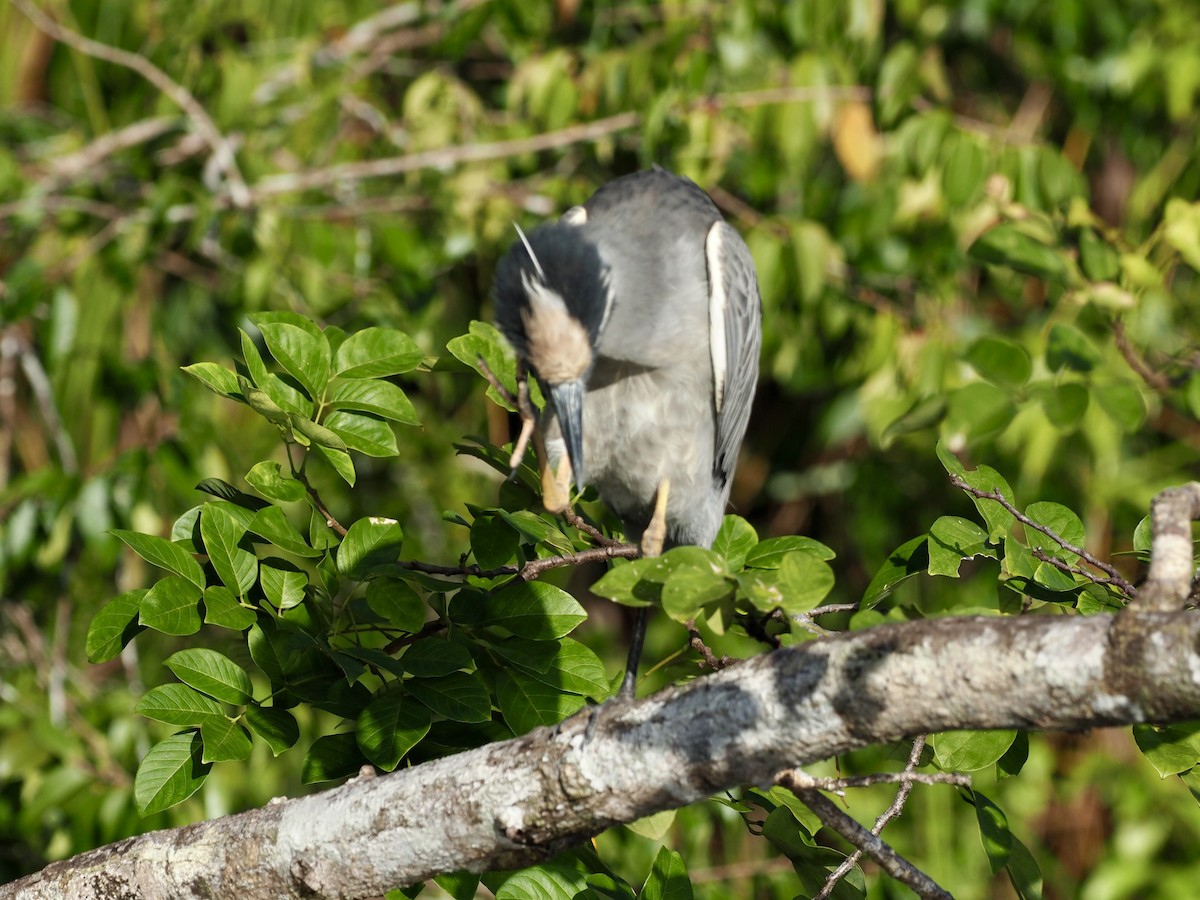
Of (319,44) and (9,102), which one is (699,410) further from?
(9,102)

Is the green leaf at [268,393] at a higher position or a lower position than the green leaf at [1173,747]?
higher

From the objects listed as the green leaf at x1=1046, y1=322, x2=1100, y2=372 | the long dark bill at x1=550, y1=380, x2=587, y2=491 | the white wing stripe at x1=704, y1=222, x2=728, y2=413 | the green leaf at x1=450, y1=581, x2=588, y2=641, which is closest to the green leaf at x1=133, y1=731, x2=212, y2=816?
the green leaf at x1=450, y1=581, x2=588, y2=641

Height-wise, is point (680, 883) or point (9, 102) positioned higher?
point (9, 102)

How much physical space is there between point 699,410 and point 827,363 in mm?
1670

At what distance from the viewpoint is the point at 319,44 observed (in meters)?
4.03

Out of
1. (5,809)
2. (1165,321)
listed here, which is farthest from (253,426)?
(1165,321)

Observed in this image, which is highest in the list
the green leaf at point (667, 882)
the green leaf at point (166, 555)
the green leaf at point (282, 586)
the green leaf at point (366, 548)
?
the green leaf at point (166, 555)

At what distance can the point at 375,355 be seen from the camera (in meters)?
1.84

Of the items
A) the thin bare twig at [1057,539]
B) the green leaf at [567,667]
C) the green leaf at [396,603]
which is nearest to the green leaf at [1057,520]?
the thin bare twig at [1057,539]

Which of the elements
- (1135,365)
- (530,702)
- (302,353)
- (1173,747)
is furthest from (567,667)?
(1135,365)

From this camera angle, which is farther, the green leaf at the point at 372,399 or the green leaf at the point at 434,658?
the green leaf at the point at 372,399

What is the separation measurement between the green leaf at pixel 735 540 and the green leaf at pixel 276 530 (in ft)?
2.29

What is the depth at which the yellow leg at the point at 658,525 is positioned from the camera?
255cm

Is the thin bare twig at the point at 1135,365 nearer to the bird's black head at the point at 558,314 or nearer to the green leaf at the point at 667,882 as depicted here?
the bird's black head at the point at 558,314
